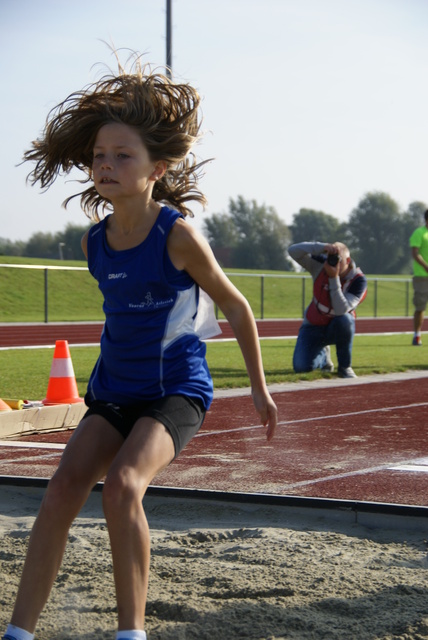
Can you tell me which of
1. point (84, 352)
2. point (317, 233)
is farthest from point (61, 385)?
point (317, 233)

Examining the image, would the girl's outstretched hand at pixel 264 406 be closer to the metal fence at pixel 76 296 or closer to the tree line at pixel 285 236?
the metal fence at pixel 76 296

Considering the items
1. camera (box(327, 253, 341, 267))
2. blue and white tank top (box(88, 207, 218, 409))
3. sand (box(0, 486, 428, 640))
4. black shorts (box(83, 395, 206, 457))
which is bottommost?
sand (box(0, 486, 428, 640))

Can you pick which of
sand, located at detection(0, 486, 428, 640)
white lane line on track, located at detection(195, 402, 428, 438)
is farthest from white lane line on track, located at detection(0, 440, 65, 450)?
sand, located at detection(0, 486, 428, 640)

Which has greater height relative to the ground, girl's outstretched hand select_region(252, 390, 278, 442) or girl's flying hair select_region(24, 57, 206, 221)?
girl's flying hair select_region(24, 57, 206, 221)

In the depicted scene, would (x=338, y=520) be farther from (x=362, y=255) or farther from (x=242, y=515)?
(x=362, y=255)

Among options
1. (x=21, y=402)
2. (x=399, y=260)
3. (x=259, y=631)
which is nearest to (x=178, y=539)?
(x=259, y=631)

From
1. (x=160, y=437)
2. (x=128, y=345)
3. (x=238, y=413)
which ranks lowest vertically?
(x=238, y=413)

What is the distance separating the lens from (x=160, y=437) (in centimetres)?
330

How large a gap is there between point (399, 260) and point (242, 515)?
407 feet

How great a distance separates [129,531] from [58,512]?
1.01ft

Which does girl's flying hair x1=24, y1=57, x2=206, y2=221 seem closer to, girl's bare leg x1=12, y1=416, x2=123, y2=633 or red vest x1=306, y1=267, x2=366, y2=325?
girl's bare leg x1=12, y1=416, x2=123, y2=633

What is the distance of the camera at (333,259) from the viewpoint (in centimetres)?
1225

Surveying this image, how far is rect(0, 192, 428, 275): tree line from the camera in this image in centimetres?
10308

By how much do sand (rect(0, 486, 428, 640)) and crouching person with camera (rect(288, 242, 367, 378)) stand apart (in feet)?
23.9
